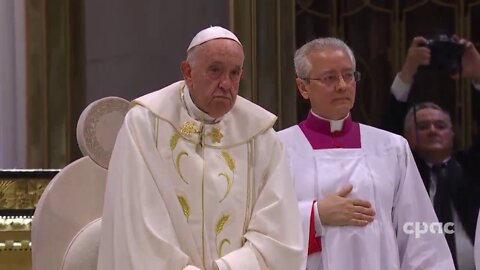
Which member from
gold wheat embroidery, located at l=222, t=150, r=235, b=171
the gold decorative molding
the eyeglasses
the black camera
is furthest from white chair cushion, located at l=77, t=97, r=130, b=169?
the black camera

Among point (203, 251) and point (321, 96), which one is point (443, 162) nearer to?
point (321, 96)

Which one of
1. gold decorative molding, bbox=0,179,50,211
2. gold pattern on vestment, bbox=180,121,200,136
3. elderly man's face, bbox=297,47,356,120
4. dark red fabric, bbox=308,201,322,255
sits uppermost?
elderly man's face, bbox=297,47,356,120

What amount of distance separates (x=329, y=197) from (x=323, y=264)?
0.70ft

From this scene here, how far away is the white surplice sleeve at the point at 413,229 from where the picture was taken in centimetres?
296

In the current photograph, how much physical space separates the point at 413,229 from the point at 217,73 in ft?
2.97

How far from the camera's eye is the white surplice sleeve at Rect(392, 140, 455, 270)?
2.96 metres

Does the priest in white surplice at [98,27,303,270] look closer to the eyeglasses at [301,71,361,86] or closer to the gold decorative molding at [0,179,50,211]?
the eyeglasses at [301,71,361,86]

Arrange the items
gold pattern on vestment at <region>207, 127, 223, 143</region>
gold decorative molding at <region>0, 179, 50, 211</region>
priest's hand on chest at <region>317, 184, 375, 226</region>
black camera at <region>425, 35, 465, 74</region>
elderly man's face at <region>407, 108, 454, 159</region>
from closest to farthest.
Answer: gold pattern on vestment at <region>207, 127, 223, 143</region>
priest's hand on chest at <region>317, 184, 375, 226</region>
gold decorative molding at <region>0, 179, 50, 211</region>
elderly man's face at <region>407, 108, 454, 159</region>
black camera at <region>425, 35, 465, 74</region>

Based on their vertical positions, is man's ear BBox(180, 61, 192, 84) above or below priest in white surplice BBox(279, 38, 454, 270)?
above

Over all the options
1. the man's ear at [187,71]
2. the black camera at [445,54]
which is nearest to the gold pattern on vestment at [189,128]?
the man's ear at [187,71]

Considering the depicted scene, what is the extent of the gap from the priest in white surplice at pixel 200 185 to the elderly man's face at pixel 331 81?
1.41 ft

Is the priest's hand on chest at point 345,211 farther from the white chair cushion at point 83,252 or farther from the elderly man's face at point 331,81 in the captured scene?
the white chair cushion at point 83,252

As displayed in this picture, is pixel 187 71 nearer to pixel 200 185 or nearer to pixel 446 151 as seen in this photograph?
pixel 200 185

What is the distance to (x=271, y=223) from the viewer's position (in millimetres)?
2492
